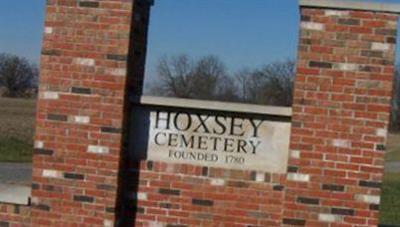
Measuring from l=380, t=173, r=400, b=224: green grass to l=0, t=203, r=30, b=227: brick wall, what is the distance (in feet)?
31.3

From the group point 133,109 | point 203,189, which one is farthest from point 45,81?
point 203,189

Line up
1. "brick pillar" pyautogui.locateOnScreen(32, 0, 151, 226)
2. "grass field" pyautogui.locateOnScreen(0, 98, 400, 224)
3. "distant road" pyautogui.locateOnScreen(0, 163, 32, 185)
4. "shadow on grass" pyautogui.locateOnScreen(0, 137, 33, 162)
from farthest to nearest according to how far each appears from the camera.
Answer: "shadow on grass" pyautogui.locateOnScreen(0, 137, 33, 162) < "distant road" pyautogui.locateOnScreen(0, 163, 32, 185) < "grass field" pyautogui.locateOnScreen(0, 98, 400, 224) < "brick pillar" pyautogui.locateOnScreen(32, 0, 151, 226)

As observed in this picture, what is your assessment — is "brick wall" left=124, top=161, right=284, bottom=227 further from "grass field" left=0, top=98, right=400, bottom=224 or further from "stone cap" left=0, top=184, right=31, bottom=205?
"grass field" left=0, top=98, right=400, bottom=224

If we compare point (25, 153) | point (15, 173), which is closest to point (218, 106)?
point (15, 173)

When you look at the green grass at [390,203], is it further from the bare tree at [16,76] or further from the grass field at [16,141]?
the bare tree at [16,76]

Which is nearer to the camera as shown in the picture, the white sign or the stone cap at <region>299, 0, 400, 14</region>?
the stone cap at <region>299, 0, 400, 14</region>

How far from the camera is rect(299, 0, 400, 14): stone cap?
6.44 meters

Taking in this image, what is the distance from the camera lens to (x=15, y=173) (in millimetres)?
21859

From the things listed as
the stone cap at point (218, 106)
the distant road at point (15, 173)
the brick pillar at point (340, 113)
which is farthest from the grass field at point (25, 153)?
the stone cap at point (218, 106)

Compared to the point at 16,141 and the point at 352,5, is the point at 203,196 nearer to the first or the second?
the point at 352,5

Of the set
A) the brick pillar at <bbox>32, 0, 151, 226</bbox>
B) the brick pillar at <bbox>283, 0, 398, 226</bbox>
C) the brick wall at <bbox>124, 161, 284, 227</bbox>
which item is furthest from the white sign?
the brick pillar at <bbox>32, 0, 151, 226</bbox>

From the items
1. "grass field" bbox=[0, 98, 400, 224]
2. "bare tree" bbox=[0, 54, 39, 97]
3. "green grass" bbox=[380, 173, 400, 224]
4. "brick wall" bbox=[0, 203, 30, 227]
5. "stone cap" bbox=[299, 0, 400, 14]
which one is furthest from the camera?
"bare tree" bbox=[0, 54, 39, 97]

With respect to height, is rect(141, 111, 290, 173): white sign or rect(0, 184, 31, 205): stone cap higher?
rect(141, 111, 290, 173): white sign

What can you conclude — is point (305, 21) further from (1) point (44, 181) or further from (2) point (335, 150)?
(1) point (44, 181)
